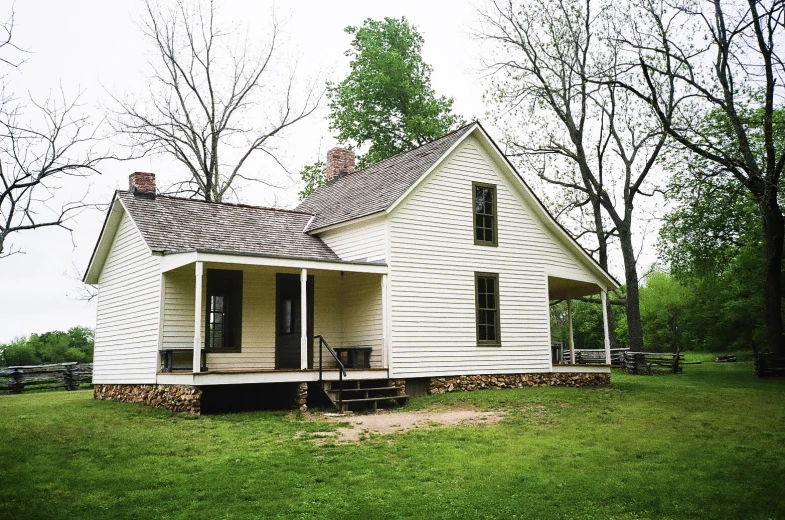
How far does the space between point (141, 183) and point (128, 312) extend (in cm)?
328

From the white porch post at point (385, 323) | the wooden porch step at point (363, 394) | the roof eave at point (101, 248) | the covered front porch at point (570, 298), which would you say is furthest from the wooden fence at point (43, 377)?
the covered front porch at point (570, 298)

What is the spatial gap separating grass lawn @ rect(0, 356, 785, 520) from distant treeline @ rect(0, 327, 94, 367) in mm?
30119

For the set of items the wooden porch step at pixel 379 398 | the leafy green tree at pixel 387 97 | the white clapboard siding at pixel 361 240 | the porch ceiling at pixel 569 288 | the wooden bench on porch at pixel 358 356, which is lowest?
the wooden porch step at pixel 379 398

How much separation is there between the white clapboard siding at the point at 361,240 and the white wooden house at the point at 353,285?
0.05 m

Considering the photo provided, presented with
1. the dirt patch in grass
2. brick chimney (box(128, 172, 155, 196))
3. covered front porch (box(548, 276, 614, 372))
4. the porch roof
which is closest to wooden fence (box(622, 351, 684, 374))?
covered front porch (box(548, 276, 614, 372))

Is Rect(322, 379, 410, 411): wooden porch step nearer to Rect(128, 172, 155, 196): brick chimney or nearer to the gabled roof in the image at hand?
the gabled roof

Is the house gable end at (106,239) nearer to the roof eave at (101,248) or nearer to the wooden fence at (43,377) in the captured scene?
the roof eave at (101,248)

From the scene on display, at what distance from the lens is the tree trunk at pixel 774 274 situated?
909 inches

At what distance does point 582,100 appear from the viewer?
2727 centimetres

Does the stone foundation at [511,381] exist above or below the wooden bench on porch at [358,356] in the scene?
below

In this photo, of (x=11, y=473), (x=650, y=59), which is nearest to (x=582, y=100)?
(x=650, y=59)

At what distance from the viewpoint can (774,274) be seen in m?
23.3

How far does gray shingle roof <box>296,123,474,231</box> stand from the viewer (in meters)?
17.3

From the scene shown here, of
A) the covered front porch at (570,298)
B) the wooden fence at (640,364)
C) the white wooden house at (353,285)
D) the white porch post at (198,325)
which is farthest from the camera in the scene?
the wooden fence at (640,364)
